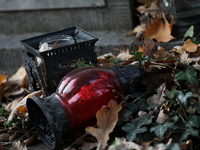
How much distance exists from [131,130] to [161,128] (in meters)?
0.13

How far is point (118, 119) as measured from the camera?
1.25m

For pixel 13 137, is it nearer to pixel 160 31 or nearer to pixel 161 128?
pixel 161 128

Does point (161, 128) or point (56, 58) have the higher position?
point (56, 58)

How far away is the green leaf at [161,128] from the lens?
110 cm

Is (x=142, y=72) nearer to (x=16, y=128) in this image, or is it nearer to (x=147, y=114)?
(x=147, y=114)

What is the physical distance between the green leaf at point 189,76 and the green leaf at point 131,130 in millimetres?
323

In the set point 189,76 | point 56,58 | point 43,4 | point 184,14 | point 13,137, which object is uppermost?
point 43,4

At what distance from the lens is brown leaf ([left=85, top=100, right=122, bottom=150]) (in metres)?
1.14

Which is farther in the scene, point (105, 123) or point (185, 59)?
point (185, 59)

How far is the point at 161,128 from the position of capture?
44.2 inches

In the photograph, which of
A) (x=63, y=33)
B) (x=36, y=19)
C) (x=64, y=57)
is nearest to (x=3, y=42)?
(x=36, y=19)

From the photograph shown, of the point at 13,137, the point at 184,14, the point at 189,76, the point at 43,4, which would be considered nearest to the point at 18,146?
the point at 13,137

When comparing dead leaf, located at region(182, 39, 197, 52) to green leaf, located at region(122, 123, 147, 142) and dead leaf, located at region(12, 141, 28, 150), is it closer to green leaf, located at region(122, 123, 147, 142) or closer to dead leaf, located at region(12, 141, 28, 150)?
green leaf, located at region(122, 123, 147, 142)

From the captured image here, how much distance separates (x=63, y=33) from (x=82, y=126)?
764 mm
